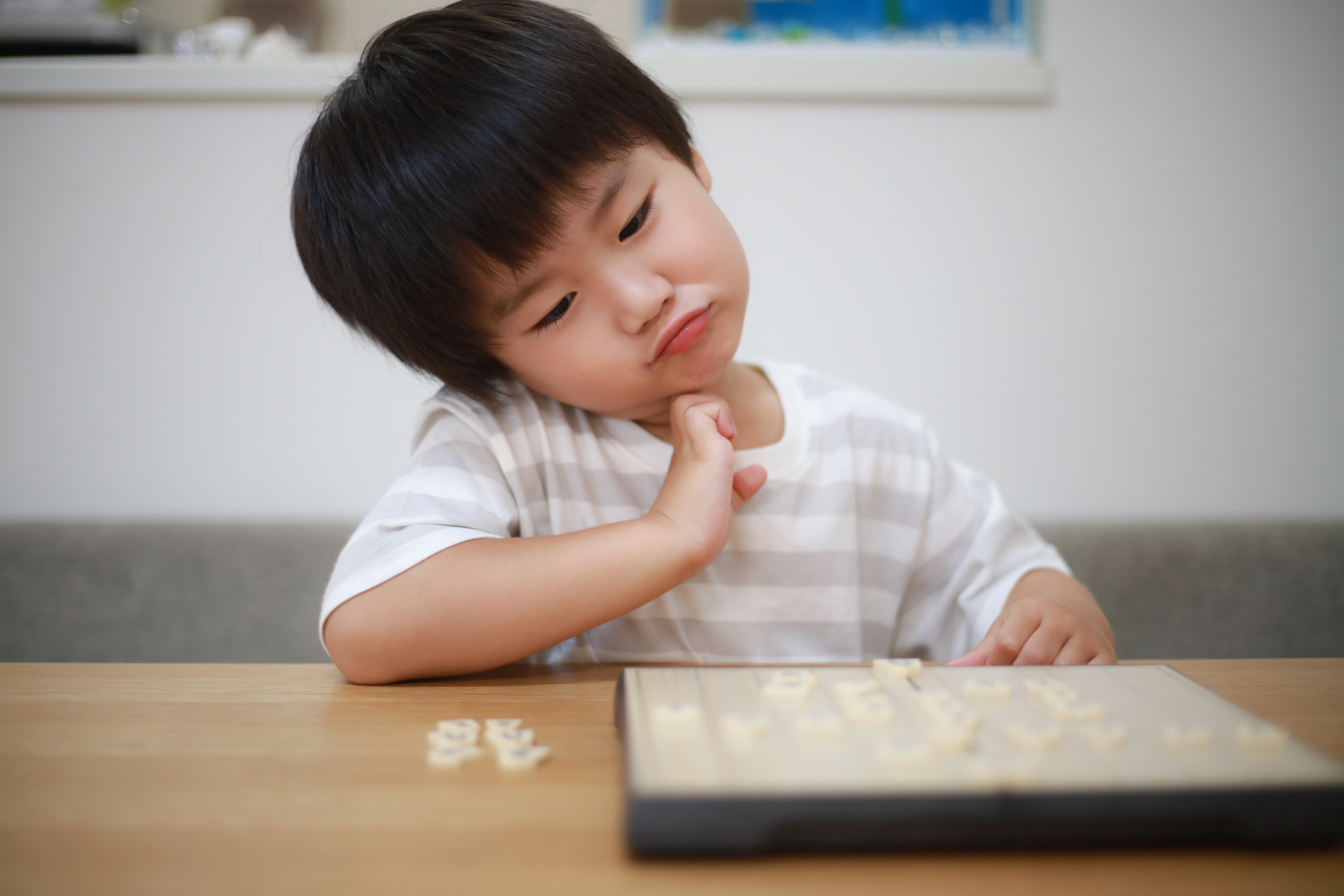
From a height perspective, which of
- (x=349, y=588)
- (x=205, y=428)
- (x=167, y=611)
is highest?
(x=349, y=588)

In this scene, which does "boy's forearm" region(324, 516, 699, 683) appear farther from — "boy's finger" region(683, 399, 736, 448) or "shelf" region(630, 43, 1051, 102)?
"shelf" region(630, 43, 1051, 102)

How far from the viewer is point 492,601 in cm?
53

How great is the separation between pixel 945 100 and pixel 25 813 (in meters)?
1.14

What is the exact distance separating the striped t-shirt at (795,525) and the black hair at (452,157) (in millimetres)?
88

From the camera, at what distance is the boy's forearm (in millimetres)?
521

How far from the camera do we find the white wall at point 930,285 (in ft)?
3.73

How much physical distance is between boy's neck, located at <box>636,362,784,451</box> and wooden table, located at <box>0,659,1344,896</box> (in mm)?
307

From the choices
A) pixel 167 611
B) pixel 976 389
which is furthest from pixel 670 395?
pixel 167 611

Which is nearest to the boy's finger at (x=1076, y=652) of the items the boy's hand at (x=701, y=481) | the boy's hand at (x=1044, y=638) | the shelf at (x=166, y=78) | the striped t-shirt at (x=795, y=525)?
the boy's hand at (x=1044, y=638)

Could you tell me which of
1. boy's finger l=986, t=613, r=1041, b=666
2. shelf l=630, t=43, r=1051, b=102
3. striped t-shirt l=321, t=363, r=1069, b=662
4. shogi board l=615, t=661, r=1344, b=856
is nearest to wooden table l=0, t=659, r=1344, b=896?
shogi board l=615, t=661, r=1344, b=856

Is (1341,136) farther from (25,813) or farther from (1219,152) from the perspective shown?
(25,813)

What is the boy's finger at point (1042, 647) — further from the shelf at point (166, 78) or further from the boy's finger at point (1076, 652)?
the shelf at point (166, 78)

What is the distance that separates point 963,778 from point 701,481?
33cm

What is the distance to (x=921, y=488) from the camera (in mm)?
779
